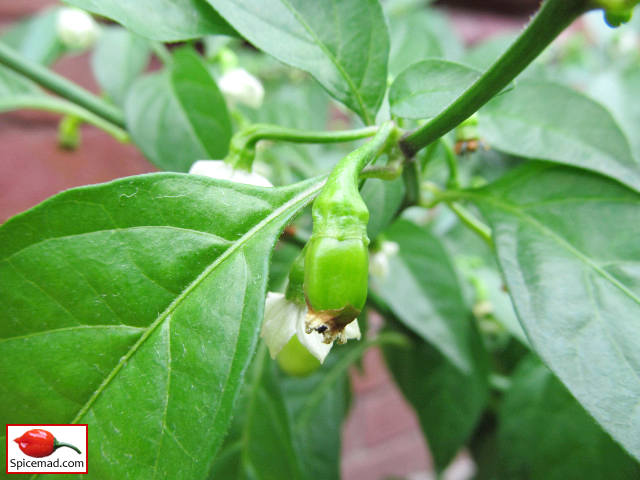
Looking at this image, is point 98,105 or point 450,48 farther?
point 450,48

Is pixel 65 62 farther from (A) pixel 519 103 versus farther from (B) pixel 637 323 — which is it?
(B) pixel 637 323

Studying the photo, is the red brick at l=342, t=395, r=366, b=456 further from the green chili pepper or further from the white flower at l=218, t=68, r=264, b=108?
the green chili pepper

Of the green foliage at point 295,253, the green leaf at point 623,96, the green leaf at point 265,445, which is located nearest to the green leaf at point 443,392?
the green foliage at point 295,253

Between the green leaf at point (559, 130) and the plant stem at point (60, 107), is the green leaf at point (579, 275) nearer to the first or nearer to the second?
the green leaf at point (559, 130)

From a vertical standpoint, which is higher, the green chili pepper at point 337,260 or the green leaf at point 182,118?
the green leaf at point 182,118

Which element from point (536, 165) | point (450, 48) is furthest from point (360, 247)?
point (450, 48)

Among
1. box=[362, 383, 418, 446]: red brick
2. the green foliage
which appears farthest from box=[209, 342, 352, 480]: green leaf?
box=[362, 383, 418, 446]: red brick
